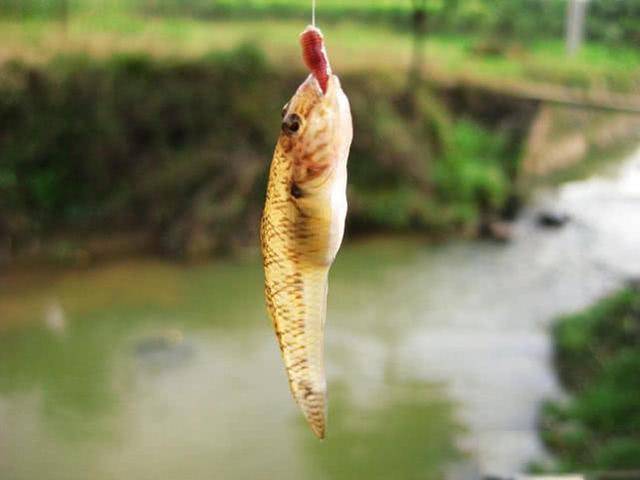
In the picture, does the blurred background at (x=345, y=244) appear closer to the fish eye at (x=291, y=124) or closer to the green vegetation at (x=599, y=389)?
the green vegetation at (x=599, y=389)

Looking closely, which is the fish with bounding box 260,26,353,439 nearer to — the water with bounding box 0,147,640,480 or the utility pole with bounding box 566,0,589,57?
the water with bounding box 0,147,640,480

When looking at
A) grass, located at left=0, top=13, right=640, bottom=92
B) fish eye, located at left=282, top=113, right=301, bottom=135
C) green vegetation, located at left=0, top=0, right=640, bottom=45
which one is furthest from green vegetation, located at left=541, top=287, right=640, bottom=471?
fish eye, located at left=282, top=113, right=301, bottom=135

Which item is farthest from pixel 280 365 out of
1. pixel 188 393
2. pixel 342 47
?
pixel 342 47

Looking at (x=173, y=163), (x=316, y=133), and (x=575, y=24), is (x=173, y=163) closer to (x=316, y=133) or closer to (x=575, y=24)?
(x=575, y=24)

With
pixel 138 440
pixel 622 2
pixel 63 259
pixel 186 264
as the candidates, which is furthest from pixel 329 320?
pixel 622 2

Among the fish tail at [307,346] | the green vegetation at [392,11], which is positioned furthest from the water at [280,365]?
the fish tail at [307,346]

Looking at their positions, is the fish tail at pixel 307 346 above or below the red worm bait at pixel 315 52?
below
